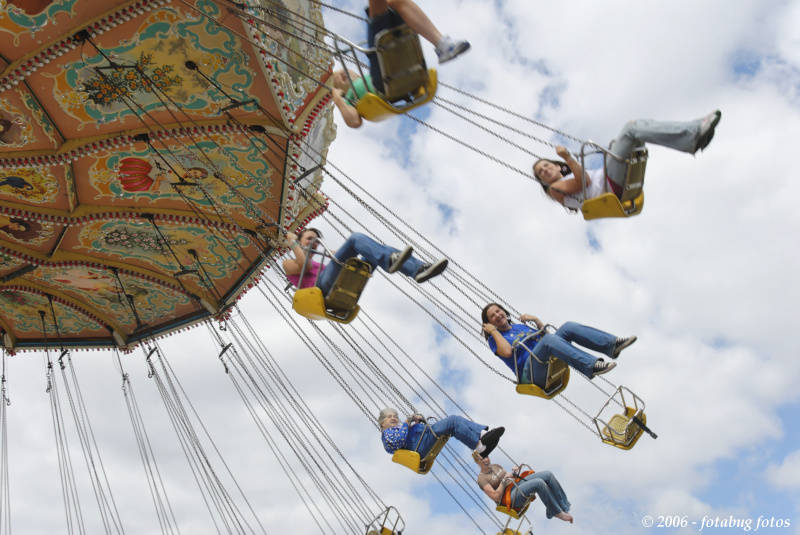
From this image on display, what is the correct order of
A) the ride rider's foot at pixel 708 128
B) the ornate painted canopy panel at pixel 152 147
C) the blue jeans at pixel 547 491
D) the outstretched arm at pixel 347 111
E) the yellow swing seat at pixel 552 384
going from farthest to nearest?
the ornate painted canopy panel at pixel 152 147
the blue jeans at pixel 547 491
the yellow swing seat at pixel 552 384
the outstretched arm at pixel 347 111
the ride rider's foot at pixel 708 128

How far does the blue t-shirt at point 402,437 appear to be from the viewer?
24.7 ft

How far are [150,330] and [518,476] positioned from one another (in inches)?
287

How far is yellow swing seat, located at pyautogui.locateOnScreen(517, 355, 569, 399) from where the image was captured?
654 cm

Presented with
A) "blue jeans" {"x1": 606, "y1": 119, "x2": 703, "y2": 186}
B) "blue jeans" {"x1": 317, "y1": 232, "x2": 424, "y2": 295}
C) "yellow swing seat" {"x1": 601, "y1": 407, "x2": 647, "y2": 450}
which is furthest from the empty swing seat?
"yellow swing seat" {"x1": 601, "y1": 407, "x2": 647, "y2": 450}

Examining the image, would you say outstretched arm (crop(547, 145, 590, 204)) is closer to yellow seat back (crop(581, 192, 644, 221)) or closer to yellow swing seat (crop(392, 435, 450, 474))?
yellow seat back (crop(581, 192, 644, 221))

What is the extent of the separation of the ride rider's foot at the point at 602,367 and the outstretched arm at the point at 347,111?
2.55 metres

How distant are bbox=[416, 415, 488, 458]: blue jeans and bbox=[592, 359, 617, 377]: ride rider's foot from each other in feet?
4.80

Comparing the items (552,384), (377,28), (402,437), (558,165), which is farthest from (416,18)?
(402,437)

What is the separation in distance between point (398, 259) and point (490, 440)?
6.73 feet

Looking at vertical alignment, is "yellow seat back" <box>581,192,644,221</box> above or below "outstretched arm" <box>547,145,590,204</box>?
below

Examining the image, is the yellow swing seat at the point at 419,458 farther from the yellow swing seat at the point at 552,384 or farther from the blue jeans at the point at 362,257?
the blue jeans at the point at 362,257

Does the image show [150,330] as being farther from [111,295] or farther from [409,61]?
[409,61]

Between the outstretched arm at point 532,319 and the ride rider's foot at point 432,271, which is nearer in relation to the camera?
the ride rider's foot at point 432,271

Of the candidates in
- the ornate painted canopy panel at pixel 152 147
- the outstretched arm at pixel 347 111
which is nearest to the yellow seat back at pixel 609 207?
the outstretched arm at pixel 347 111
